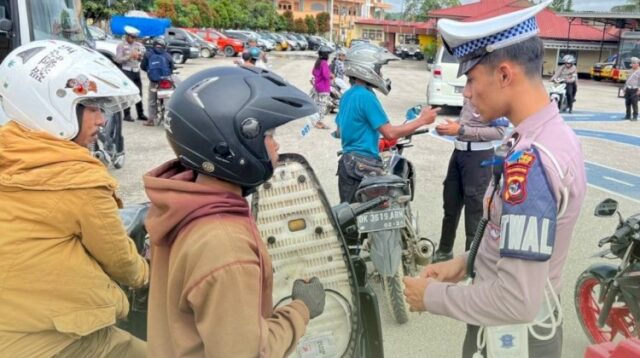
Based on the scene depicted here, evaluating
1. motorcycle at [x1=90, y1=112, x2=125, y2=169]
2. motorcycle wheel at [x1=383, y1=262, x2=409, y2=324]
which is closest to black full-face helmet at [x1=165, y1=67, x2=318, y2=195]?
motorcycle wheel at [x1=383, y1=262, x2=409, y2=324]

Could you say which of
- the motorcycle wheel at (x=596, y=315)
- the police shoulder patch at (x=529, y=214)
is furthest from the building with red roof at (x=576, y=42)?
the police shoulder patch at (x=529, y=214)

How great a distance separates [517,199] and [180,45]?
28.2m

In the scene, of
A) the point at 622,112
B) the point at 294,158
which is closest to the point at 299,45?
the point at 622,112

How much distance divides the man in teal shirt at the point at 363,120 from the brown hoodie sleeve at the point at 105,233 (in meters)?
2.28

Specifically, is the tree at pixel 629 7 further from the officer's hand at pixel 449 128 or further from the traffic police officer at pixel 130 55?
the officer's hand at pixel 449 128

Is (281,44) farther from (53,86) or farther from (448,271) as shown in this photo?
(448,271)

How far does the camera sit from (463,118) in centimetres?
422

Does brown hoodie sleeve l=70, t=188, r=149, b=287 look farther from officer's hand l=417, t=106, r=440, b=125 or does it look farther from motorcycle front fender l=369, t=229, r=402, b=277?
officer's hand l=417, t=106, r=440, b=125

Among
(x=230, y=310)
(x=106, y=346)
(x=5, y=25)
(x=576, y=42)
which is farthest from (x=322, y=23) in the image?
(x=230, y=310)

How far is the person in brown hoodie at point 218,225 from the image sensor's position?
131 centimetres

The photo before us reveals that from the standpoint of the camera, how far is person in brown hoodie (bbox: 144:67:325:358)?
4.31ft

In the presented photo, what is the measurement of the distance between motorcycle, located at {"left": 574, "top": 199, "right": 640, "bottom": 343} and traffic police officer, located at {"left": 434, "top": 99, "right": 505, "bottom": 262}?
909mm

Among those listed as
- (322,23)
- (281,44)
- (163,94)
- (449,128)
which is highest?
(449,128)

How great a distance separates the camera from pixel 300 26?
7450cm
